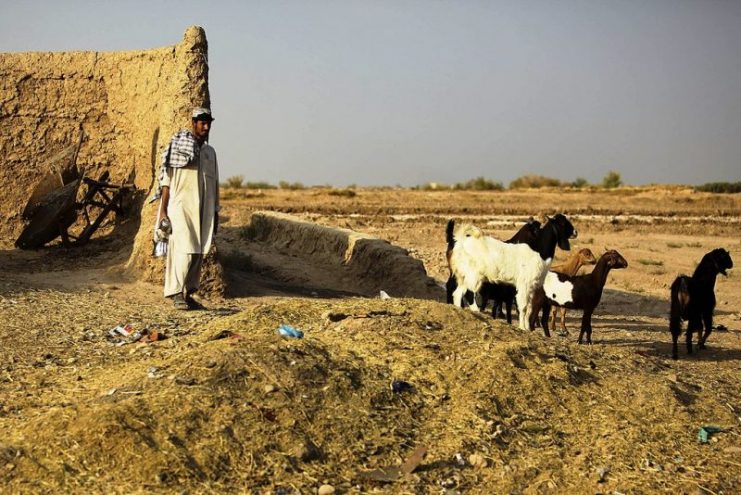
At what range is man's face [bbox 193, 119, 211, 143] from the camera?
9.92 m

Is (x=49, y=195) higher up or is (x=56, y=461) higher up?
(x=49, y=195)

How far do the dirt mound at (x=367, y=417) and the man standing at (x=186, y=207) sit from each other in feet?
5.60

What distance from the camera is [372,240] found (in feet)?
50.6

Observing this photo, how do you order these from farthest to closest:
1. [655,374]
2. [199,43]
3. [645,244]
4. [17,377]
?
[645,244], [199,43], [655,374], [17,377]

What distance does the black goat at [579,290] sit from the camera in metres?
11.2

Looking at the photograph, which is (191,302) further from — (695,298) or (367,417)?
(695,298)

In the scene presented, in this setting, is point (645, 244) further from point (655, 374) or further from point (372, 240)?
point (655, 374)

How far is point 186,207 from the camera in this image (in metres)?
10.2

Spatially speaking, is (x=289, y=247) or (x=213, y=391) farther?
(x=289, y=247)

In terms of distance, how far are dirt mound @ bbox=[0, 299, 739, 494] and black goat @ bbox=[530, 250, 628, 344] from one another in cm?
263

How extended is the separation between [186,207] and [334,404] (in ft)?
13.8

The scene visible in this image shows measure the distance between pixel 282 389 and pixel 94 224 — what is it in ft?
26.7

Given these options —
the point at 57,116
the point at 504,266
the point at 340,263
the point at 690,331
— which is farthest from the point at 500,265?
the point at 57,116

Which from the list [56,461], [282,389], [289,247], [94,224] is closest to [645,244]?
[289,247]
